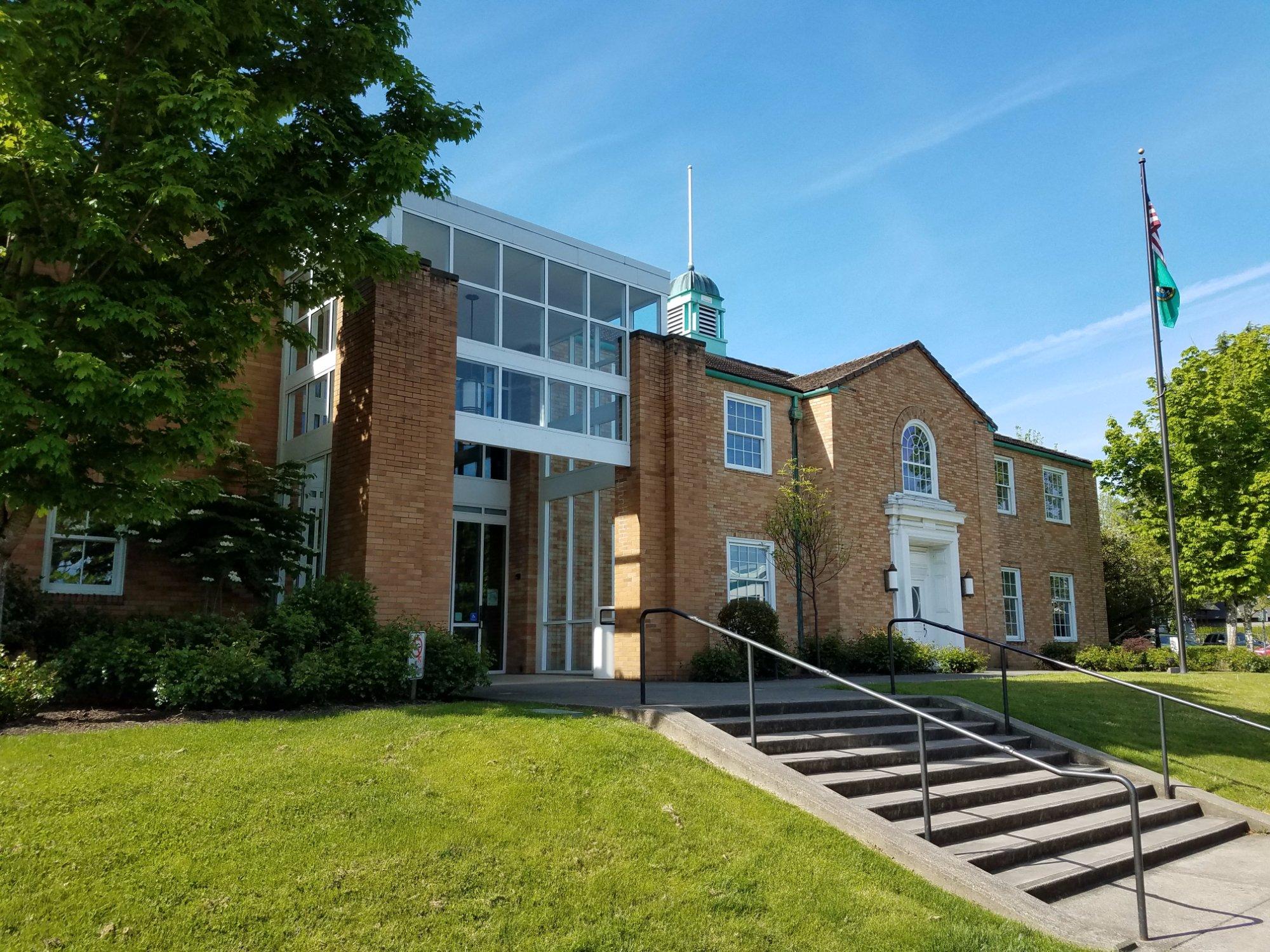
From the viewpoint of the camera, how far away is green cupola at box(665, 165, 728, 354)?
24516 mm

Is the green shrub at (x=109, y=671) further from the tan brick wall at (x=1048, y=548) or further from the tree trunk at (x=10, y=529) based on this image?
the tan brick wall at (x=1048, y=548)

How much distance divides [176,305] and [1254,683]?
18.4 meters

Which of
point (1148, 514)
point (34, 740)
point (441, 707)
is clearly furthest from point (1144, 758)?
point (1148, 514)

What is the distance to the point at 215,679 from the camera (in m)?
8.77

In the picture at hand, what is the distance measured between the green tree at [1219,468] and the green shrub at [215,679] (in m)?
23.3

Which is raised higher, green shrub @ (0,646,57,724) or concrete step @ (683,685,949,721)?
green shrub @ (0,646,57,724)

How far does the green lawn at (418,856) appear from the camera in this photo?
4.93 metres

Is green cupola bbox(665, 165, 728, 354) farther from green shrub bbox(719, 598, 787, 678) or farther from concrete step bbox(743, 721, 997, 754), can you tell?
concrete step bbox(743, 721, 997, 754)

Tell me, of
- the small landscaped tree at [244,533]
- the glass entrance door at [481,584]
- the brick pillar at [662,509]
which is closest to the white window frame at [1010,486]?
the brick pillar at [662,509]

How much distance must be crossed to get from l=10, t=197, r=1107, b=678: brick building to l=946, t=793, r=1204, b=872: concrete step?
7336 millimetres

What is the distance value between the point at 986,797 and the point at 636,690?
5125 millimetres

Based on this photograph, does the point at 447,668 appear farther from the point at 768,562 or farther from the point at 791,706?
the point at 768,562

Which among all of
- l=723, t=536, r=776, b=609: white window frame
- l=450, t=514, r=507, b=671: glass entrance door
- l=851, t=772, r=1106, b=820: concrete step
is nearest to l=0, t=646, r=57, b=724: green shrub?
l=851, t=772, r=1106, b=820: concrete step

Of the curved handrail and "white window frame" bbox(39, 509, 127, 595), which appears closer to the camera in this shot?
the curved handrail
